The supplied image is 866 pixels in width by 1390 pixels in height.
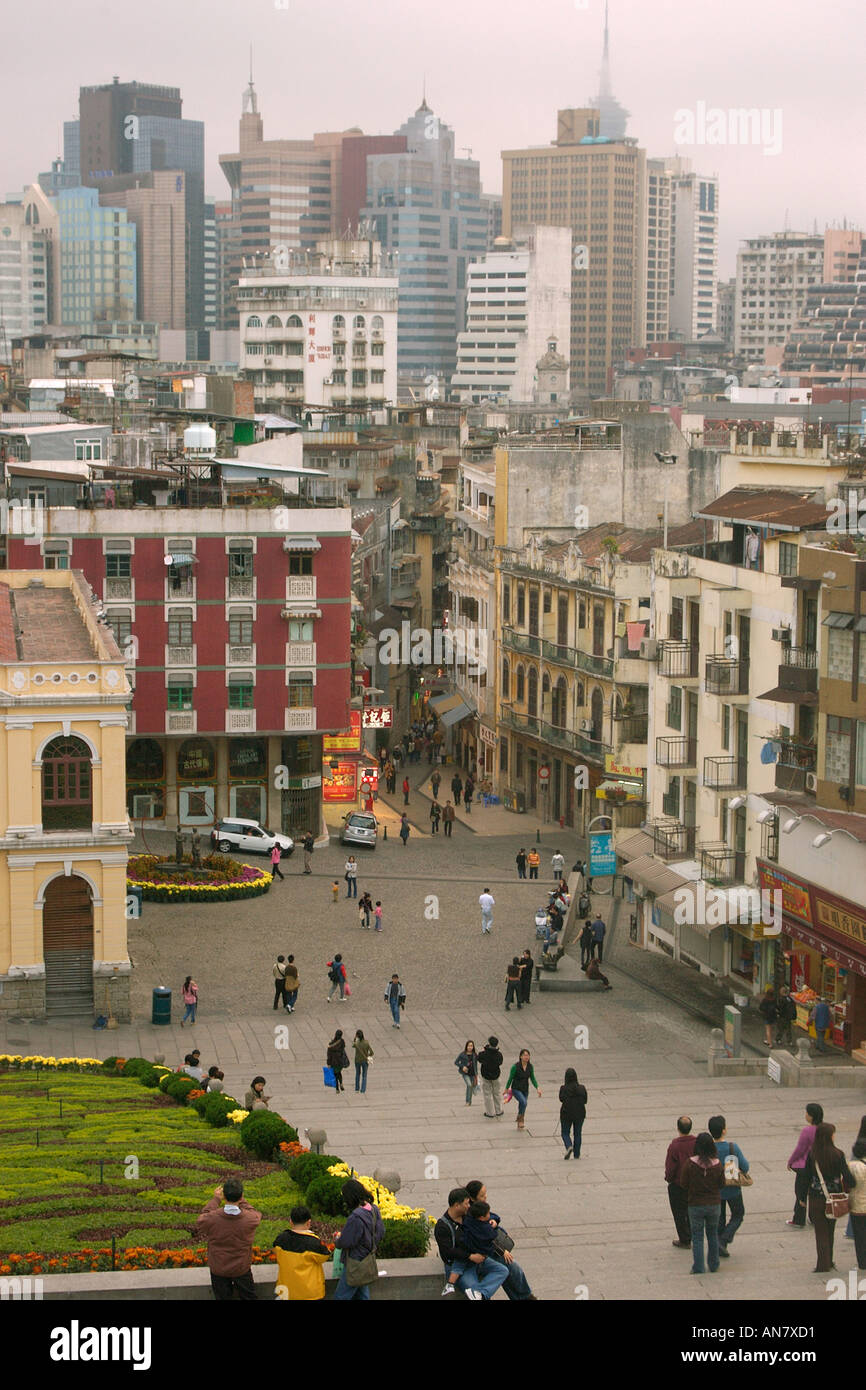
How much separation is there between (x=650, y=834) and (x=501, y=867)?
15.7 m

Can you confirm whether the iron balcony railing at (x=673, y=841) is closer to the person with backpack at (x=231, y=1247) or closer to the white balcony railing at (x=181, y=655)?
the white balcony railing at (x=181, y=655)

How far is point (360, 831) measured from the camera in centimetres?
6950

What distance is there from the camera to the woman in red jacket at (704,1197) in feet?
72.8

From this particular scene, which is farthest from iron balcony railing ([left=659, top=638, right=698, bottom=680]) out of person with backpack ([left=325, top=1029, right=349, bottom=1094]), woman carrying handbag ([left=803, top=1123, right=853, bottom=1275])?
woman carrying handbag ([left=803, top=1123, right=853, bottom=1275])

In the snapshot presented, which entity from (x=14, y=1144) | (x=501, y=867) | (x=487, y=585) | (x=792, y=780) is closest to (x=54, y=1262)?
(x=14, y=1144)

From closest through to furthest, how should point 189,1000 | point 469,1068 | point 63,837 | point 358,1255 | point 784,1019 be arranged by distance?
1. point 358,1255
2. point 469,1068
3. point 784,1019
4. point 189,1000
5. point 63,837

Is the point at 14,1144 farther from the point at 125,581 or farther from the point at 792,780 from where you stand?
the point at 125,581

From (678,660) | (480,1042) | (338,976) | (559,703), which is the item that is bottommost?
(480,1042)

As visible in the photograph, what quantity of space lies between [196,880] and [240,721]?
1032 cm

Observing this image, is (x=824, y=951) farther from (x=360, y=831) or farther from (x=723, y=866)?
(x=360, y=831)

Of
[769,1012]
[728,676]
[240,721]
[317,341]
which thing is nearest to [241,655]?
[240,721]

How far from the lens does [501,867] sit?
67312 mm
